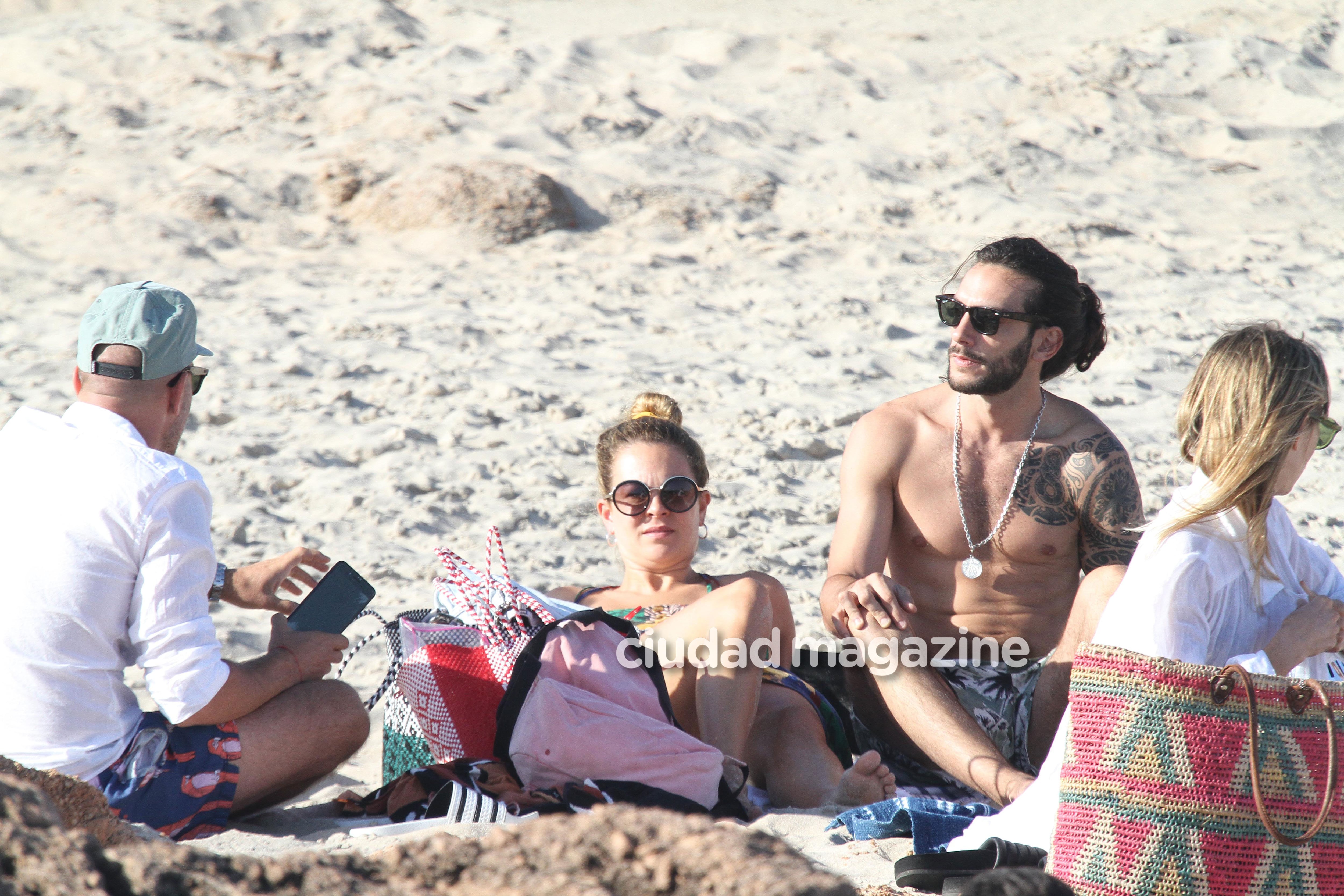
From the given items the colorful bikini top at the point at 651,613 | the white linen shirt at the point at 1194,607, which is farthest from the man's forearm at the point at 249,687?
the white linen shirt at the point at 1194,607

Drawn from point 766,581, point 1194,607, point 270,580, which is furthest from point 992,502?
point 270,580

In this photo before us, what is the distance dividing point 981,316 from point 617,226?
4339mm

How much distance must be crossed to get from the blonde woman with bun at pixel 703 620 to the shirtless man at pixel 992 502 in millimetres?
246

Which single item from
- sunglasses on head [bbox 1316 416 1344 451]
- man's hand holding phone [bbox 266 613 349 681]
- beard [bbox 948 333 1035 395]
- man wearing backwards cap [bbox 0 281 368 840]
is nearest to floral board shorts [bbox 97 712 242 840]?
man wearing backwards cap [bbox 0 281 368 840]

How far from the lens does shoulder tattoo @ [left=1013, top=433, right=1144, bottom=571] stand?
11.3 feet

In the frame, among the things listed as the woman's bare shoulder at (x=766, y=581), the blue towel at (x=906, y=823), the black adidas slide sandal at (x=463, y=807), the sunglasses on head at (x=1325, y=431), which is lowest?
the blue towel at (x=906, y=823)

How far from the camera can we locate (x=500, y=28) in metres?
9.72

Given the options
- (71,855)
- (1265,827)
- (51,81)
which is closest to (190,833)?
(71,855)

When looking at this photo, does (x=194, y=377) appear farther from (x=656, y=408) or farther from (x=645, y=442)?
(x=656, y=408)

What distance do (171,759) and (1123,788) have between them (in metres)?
1.90

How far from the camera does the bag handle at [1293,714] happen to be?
1.94 metres

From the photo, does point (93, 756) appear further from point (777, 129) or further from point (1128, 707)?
point (777, 129)

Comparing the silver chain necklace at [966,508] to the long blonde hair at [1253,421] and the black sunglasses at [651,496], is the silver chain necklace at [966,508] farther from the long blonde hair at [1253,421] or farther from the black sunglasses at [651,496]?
the long blonde hair at [1253,421]

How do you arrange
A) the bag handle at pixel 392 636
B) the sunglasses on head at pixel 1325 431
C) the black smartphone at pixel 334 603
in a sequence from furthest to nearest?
the bag handle at pixel 392 636 → the black smartphone at pixel 334 603 → the sunglasses on head at pixel 1325 431
